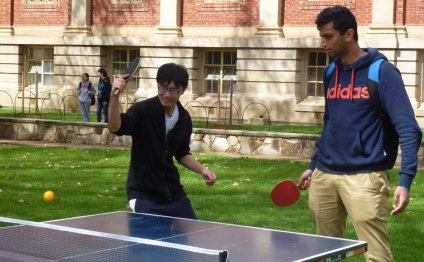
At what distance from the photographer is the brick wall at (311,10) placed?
28750 millimetres

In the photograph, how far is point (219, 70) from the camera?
3181cm

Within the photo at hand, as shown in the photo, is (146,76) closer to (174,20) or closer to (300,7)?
(174,20)

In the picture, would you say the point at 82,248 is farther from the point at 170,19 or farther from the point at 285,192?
the point at 170,19

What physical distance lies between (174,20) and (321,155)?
25709 millimetres

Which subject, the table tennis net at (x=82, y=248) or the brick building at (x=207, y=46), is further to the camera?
the brick building at (x=207, y=46)

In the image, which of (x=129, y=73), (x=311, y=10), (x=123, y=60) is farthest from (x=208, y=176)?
(x=123, y=60)

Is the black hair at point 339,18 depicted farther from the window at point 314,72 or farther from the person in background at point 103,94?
the window at point 314,72

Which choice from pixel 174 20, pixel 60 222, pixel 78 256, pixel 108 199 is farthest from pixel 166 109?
pixel 174 20

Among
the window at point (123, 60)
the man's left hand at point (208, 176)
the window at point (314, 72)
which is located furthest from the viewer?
the window at point (123, 60)

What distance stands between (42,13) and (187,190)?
22.3 metres

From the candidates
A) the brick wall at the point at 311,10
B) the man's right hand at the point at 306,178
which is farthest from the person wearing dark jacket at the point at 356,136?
the brick wall at the point at 311,10

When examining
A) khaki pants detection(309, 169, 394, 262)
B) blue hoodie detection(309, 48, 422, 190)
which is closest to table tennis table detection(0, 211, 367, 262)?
→ khaki pants detection(309, 169, 394, 262)

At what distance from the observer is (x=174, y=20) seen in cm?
3170

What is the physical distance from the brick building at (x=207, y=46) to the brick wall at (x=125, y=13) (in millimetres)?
33
